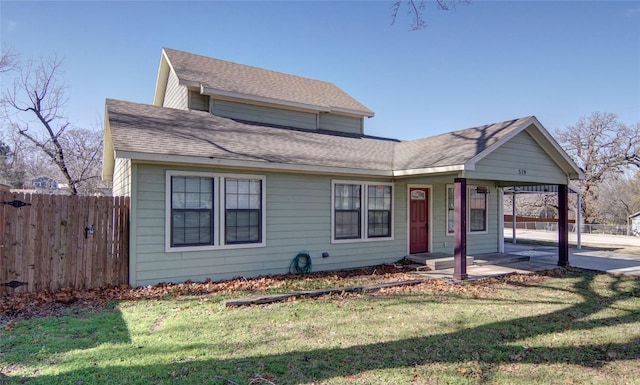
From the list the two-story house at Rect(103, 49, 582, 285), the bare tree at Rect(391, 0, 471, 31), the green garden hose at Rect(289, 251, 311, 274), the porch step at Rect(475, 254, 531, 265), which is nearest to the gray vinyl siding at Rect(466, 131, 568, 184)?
the two-story house at Rect(103, 49, 582, 285)

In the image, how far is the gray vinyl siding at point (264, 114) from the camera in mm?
11250

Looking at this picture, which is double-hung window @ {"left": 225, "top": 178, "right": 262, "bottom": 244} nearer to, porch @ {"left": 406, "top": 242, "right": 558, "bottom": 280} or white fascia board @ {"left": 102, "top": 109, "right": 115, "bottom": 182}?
white fascia board @ {"left": 102, "top": 109, "right": 115, "bottom": 182}

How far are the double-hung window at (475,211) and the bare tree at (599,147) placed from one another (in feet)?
82.4

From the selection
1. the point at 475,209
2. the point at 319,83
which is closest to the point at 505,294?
the point at 475,209

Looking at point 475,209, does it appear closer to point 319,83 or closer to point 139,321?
point 319,83

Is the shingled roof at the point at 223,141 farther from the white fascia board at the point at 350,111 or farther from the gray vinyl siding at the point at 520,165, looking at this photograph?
the gray vinyl siding at the point at 520,165

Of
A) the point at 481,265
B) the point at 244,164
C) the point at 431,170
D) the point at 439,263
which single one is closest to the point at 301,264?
the point at 244,164

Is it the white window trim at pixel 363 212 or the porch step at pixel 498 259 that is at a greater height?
the white window trim at pixel 363 212

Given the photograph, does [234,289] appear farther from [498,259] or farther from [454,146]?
[498,259]

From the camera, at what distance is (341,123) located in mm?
13633

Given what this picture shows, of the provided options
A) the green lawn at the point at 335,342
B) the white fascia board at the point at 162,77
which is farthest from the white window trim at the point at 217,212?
the white fascia board at the point at 162,77

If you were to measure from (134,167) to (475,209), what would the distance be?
33.7 ft

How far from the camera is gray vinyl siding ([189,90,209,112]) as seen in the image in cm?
1105

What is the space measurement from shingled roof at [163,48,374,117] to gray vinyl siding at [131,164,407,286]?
4145 millimetres
